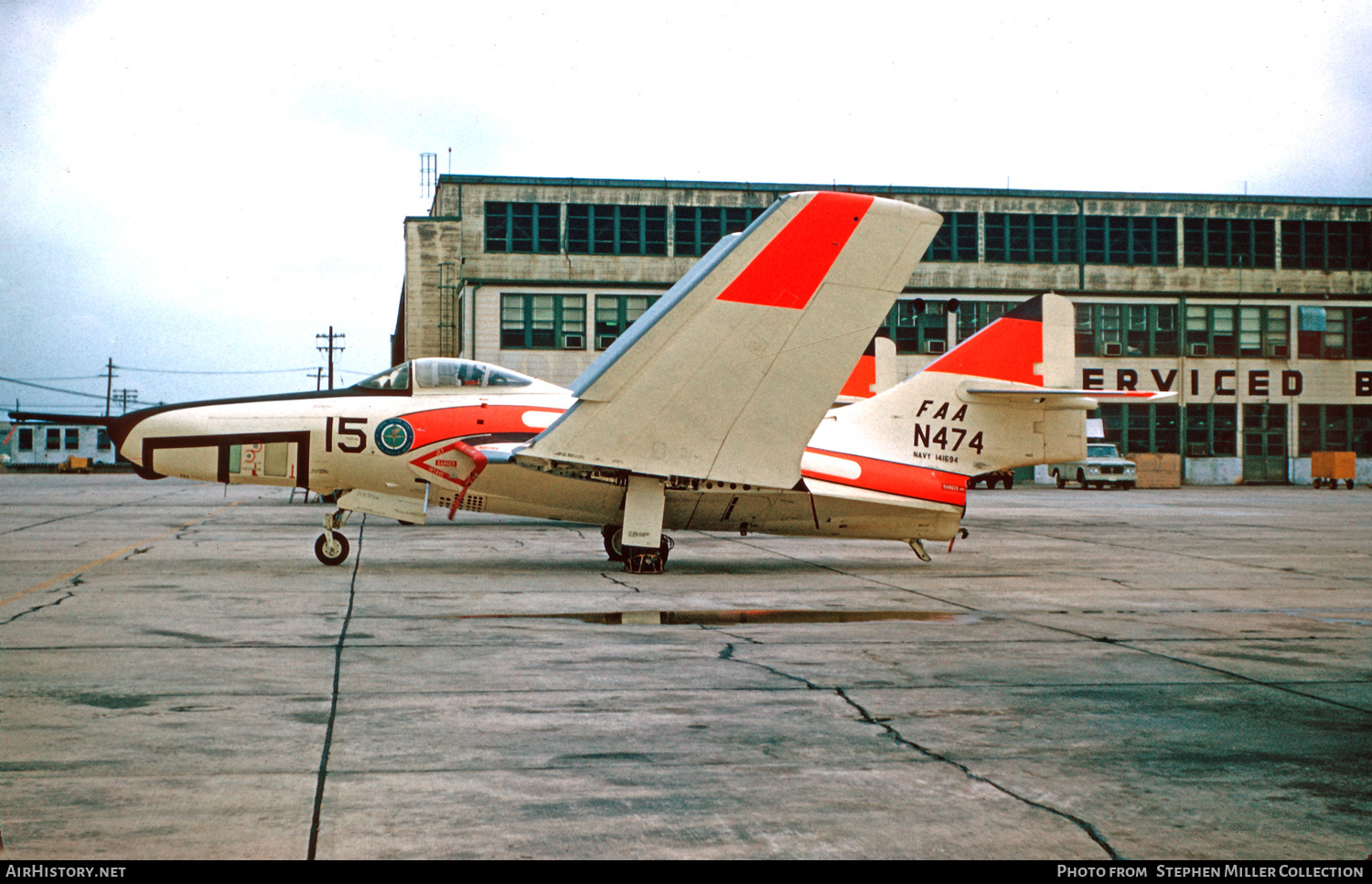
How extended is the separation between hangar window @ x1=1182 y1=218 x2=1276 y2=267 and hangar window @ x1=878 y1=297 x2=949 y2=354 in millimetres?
14263

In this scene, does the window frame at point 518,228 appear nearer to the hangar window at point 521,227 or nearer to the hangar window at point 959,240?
the hangar window at point 521,227

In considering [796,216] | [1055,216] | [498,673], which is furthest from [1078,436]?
[1055,216]

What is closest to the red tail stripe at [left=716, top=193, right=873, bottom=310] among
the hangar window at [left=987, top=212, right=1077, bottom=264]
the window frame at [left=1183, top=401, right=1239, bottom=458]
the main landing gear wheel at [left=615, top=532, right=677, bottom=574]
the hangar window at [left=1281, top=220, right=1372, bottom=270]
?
the main landing gear wheel at [left=615, top=532, right=677, bottom=574]

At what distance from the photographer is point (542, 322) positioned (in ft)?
169

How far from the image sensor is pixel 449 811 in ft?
13.6

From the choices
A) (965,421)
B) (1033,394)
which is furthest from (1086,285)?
(965,421)

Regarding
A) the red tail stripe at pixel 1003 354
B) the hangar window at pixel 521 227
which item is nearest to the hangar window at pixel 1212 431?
the hangar window at pixel 521 227

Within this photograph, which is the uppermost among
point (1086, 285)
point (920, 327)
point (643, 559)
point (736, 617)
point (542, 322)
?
point (1086, 285)

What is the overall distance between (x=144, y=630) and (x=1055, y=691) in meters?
6.93

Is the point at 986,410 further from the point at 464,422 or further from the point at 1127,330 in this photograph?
the point at 1127,330

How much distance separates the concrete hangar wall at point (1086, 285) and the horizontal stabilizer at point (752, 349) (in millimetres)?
38904

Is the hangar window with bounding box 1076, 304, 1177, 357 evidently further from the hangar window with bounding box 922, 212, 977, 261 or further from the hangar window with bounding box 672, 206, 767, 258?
the hangar window with bounding box 672, 206, 767, 258

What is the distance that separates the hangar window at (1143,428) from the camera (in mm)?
56812

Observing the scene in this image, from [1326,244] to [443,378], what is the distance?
6002 cm
